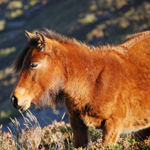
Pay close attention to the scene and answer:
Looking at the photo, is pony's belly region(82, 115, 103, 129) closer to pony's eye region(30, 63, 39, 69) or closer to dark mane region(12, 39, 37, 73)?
pony's eye region(30, 63, 39, 69)

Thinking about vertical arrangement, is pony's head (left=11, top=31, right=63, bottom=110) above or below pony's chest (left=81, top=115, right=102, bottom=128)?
above

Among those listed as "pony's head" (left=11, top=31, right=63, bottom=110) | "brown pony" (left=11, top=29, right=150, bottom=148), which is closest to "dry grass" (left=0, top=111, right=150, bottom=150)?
"brown pony" (left=11, top=29, right=150, bottom=148)

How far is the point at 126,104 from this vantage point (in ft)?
13.3

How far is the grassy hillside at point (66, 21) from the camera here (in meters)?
18.3

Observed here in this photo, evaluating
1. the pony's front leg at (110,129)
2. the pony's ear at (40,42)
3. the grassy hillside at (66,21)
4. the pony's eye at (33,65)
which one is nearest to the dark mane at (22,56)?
the pony's ear at (40,42)

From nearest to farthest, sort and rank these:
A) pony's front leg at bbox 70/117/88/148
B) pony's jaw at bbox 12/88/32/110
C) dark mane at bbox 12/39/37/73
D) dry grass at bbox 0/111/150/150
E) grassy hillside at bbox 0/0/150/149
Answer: pony's jaw at bbox 12/88/32/110
dark mane at bbox 12/39/37/73
pony's front leg at bbox 70/117/88/148
dry grass at bbox 0/111/150/150
grassy hillside at bbox 0/0/150/149

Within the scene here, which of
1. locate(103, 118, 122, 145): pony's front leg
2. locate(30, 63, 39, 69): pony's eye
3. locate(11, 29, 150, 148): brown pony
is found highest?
locate(30, 63, 39, 69): pony's eye

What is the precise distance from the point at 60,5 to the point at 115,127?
29.1m

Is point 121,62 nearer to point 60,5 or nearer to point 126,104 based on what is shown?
point 126,104

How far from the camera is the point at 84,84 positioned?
3.95 metres

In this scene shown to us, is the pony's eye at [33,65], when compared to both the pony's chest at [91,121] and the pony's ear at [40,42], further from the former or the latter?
the pony's chest at [91,121]

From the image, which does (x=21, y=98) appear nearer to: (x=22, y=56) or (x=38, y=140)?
(x=22, y=56)

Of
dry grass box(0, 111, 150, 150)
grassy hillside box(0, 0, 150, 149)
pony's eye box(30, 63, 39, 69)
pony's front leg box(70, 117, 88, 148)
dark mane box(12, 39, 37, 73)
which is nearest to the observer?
pony's eye box(30, 63, 39, 69)

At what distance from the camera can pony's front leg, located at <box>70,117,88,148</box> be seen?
13.8 ft
